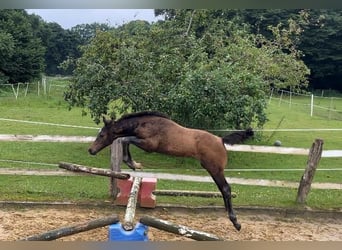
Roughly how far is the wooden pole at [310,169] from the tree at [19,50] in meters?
6.59

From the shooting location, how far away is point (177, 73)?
4293mm

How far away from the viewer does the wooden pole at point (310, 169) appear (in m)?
3.59

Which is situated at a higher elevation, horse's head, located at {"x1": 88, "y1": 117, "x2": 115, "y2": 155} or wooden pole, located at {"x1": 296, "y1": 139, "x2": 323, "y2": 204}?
horse's head, located at {"x1": 88, "y1": 117, "x2": 115, "y2": 155}

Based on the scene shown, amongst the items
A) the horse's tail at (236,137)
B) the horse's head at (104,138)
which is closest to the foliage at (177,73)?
the horse's tail at (236,137)

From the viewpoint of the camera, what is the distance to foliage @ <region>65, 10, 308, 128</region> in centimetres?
386

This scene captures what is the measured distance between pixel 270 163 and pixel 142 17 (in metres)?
2.16

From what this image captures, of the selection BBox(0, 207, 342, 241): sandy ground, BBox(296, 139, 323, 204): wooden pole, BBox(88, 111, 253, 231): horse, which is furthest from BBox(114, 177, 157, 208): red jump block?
BBox(296, 139, 323, 204): wooden pole

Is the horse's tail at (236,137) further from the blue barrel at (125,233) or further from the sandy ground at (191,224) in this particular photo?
the sandy ground at (191,224)

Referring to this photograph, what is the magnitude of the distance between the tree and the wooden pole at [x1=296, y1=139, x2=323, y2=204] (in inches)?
259

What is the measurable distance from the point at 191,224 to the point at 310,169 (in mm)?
1039

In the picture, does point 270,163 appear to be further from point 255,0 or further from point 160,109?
point 255,0

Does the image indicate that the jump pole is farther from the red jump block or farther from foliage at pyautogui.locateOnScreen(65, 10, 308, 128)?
foliage at pyautogui.locateOnScreen(65, 10, 308, 128)

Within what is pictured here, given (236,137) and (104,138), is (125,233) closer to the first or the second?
(104,138)

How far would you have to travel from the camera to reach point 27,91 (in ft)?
30.6
